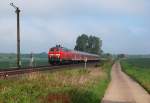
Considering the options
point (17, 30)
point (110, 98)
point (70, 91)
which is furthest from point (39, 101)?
point (17, 30)

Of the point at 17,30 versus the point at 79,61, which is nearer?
the point at 17,30

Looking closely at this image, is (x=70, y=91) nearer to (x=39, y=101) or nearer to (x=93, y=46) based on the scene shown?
(x=39, y=101)

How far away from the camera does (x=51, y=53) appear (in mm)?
74375

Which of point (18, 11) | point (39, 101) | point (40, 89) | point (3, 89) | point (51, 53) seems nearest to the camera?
point (39, 101)

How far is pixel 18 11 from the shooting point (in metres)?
55.6

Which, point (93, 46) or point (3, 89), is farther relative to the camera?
point (93, 46)

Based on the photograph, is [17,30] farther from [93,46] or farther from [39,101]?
[93,46]

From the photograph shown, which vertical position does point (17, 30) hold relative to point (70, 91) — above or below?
above

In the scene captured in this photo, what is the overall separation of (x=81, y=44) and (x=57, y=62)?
112506 mm

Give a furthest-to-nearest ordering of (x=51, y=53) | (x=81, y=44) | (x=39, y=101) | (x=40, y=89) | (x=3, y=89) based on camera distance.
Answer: (x=81, y=44)
(x=51, y=53)
(x=40, y=89)
(x=3, y=89)
(x=39, y=101)

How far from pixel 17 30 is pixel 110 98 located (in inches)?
998

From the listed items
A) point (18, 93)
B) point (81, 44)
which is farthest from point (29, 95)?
point (81, 44)

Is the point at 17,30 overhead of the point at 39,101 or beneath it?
overhead

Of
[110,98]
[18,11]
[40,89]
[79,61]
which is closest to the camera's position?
[40,89]
